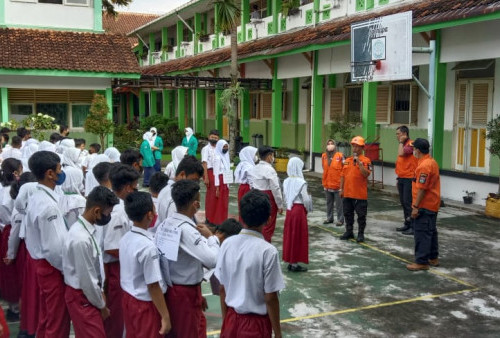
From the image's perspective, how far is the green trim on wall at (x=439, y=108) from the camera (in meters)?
12.5

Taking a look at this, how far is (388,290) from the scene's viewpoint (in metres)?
6.66

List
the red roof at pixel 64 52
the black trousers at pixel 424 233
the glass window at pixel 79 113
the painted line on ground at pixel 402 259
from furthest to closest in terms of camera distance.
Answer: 1. the glass window at pixel 79 113
2. the red roof at pixel 64 52
3. the black trousers at pixel 424 233
4. the painted line on ground at pixel 402 259

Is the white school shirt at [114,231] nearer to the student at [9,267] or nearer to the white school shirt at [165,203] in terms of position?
the white school shirt at [165,203]

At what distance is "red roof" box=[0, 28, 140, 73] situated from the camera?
599 inches

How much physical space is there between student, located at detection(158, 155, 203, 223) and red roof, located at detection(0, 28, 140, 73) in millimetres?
11209

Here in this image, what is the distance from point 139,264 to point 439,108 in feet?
34.7

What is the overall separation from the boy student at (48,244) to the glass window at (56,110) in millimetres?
12455

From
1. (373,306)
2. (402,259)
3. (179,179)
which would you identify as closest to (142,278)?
(179,179)

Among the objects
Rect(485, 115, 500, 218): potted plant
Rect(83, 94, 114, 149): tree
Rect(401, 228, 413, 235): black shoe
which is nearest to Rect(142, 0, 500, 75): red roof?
Rect(485, 115, 500, 218): potted plant

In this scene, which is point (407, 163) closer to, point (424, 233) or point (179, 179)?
point (424, 233)

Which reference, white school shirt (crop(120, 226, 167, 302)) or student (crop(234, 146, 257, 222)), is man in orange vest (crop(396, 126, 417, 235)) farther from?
white school shirt (crop(120, 226, 167, 302))

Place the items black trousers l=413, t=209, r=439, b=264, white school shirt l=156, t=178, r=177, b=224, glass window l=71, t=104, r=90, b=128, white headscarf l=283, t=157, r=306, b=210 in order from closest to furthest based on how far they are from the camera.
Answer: white school shirt l=156, t=178, r=177, b=224, white headscarf l=283, t=157, r=306, b=210, black trousers l=413, t=209, r=439, b=264, glass window l=71, t=104, r=90, b=128

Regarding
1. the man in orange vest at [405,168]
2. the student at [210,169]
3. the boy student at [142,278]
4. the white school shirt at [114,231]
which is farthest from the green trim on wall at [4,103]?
the boy student at [142,278]

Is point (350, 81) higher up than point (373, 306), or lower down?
higher up
